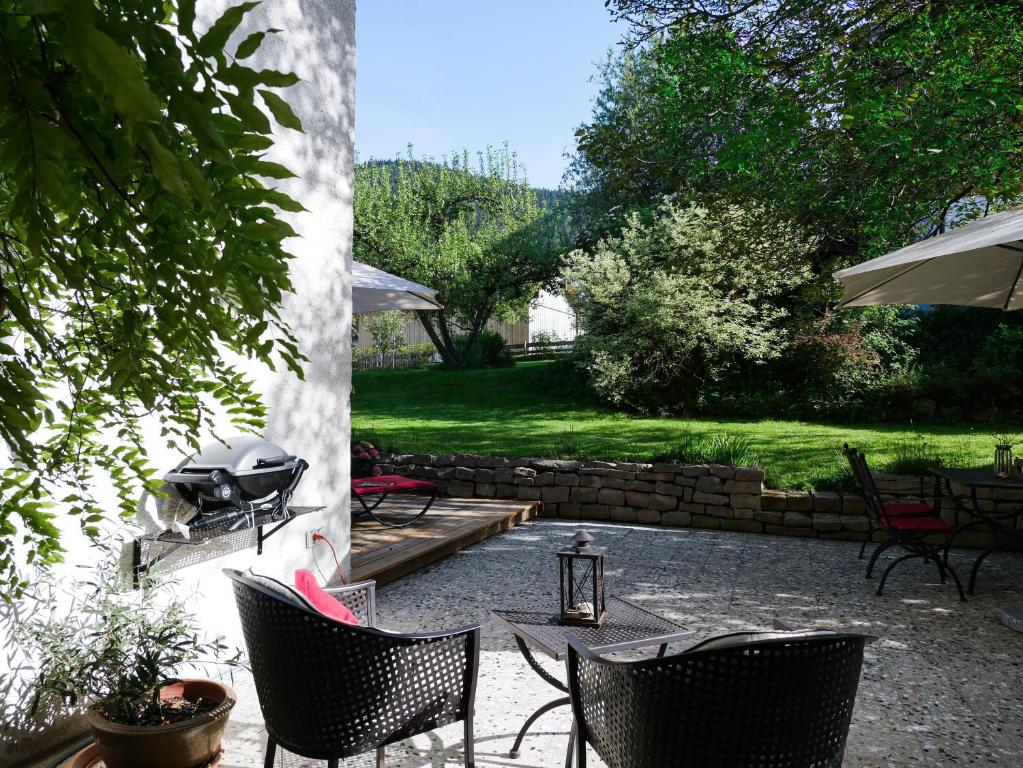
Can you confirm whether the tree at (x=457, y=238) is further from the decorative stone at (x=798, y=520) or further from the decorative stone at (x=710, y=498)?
the decorative stone at (x=798, y=520)

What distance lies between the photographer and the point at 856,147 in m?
6.75

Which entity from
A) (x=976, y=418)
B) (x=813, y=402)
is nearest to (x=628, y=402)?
(x=813, y=402)

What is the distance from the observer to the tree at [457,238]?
55.1 feet

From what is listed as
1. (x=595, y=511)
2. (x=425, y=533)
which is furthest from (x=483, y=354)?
(x=425, y=533)

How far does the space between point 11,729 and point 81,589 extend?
508mm

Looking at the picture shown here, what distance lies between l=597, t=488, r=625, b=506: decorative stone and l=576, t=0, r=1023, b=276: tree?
325cm

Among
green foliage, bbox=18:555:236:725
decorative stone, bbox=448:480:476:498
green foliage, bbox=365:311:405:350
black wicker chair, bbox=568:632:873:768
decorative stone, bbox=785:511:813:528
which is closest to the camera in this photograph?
black wicker chair, bbox=568:632:873:768

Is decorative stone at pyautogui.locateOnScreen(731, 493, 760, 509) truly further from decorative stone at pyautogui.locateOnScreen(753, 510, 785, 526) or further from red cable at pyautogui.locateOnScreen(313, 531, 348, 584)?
red cable at pyautogui.locateOnScreen(313, 531, 348, 584)

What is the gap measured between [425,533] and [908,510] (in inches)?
149

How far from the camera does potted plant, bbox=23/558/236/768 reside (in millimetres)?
2459

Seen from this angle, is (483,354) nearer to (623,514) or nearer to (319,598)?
(623,514)

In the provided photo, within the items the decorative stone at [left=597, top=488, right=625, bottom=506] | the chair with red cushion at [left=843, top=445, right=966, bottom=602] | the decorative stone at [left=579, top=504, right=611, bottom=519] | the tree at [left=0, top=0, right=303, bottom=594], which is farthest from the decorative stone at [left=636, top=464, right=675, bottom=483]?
the tree at [left=0, top=0, right=303, bottom=594]

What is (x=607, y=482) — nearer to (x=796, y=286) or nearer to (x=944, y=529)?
(x=944, y=529)

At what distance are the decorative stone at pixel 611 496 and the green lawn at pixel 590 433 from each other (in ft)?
1.82
